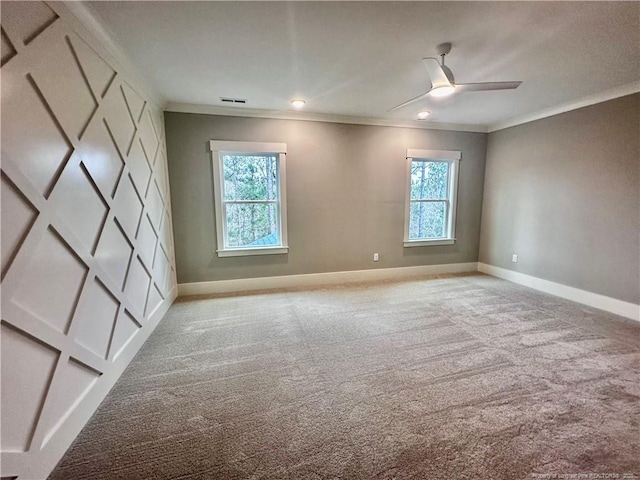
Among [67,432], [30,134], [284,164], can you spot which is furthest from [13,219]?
[284,164]

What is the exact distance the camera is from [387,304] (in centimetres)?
357

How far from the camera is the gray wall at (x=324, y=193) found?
382 cm

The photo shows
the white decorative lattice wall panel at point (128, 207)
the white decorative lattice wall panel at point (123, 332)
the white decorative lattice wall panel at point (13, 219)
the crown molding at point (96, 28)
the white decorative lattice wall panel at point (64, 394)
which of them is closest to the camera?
the white decorative lattice wall panel at point (13, 219)

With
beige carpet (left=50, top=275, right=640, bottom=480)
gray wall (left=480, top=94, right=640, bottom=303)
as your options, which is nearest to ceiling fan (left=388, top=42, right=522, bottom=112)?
gray wall (left=480, top=94, right=640, bottom=303)

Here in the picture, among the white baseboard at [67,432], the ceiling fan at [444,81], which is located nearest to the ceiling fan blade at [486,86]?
the ceiling fan at [444,81]

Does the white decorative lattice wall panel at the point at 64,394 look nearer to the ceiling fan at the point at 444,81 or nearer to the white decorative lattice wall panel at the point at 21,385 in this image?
the white decorative lattice wall panel at the point at 21,385

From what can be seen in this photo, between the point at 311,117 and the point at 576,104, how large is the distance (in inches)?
136

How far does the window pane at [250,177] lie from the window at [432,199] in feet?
7.51

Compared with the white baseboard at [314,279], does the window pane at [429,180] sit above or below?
above

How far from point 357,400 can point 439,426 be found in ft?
1.68

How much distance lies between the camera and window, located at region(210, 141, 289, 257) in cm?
396

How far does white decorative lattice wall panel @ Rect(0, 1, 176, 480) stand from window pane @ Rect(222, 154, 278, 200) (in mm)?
1571

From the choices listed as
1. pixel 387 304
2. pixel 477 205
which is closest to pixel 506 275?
pixel 477 205

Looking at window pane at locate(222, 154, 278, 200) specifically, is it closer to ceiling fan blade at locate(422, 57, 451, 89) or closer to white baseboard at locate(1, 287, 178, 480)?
white baseboard at locate(1, 287, 178, 480)
